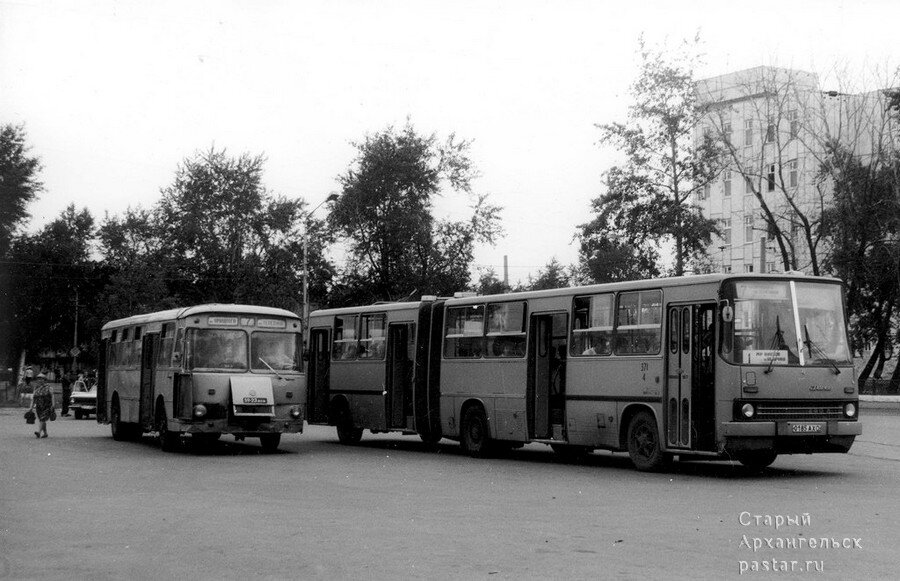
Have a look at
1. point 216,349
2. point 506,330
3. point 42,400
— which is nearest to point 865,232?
point 506,330

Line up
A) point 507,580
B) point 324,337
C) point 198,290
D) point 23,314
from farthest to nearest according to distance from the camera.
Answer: point 23,314 → point 198,290 → point 324,337 → point 507,580

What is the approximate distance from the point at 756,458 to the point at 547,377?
4214 mm

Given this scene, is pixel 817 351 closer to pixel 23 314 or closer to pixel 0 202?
pixel 0 202

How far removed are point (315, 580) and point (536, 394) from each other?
12910mm

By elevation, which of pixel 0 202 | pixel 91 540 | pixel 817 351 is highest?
pixel 0 202

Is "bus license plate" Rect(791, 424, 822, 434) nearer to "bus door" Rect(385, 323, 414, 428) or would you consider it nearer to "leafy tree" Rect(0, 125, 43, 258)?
"bus door" Rect(385, 323, 414, 428)

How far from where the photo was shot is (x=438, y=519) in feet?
41.9

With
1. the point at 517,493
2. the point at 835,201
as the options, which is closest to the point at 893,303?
the point at 835,201

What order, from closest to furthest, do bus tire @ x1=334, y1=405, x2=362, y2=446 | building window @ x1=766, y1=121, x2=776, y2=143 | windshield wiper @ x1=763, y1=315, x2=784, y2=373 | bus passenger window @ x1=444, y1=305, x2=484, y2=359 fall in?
windshield wiper @ x1=763, y1=315, x2=784, y2=373 < bus passenger window @ x1=444, y1=305, x2=484, y2=359 < bus tire @ x1=334, y1=405, x2=362, y2=446 < building window @ x1=766, y1=121, x2=776, y2=143

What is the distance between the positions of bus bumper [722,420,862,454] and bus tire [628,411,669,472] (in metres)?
1.44

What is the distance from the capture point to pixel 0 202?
48250 millimetres

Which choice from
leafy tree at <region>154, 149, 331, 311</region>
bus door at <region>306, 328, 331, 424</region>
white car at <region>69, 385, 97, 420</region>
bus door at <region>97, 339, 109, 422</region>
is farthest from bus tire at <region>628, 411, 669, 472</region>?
leafy tree at <region>154, 149, 331, 311</region>

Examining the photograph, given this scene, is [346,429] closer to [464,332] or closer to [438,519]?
[464,332]

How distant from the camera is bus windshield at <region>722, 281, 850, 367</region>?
57.6ft
